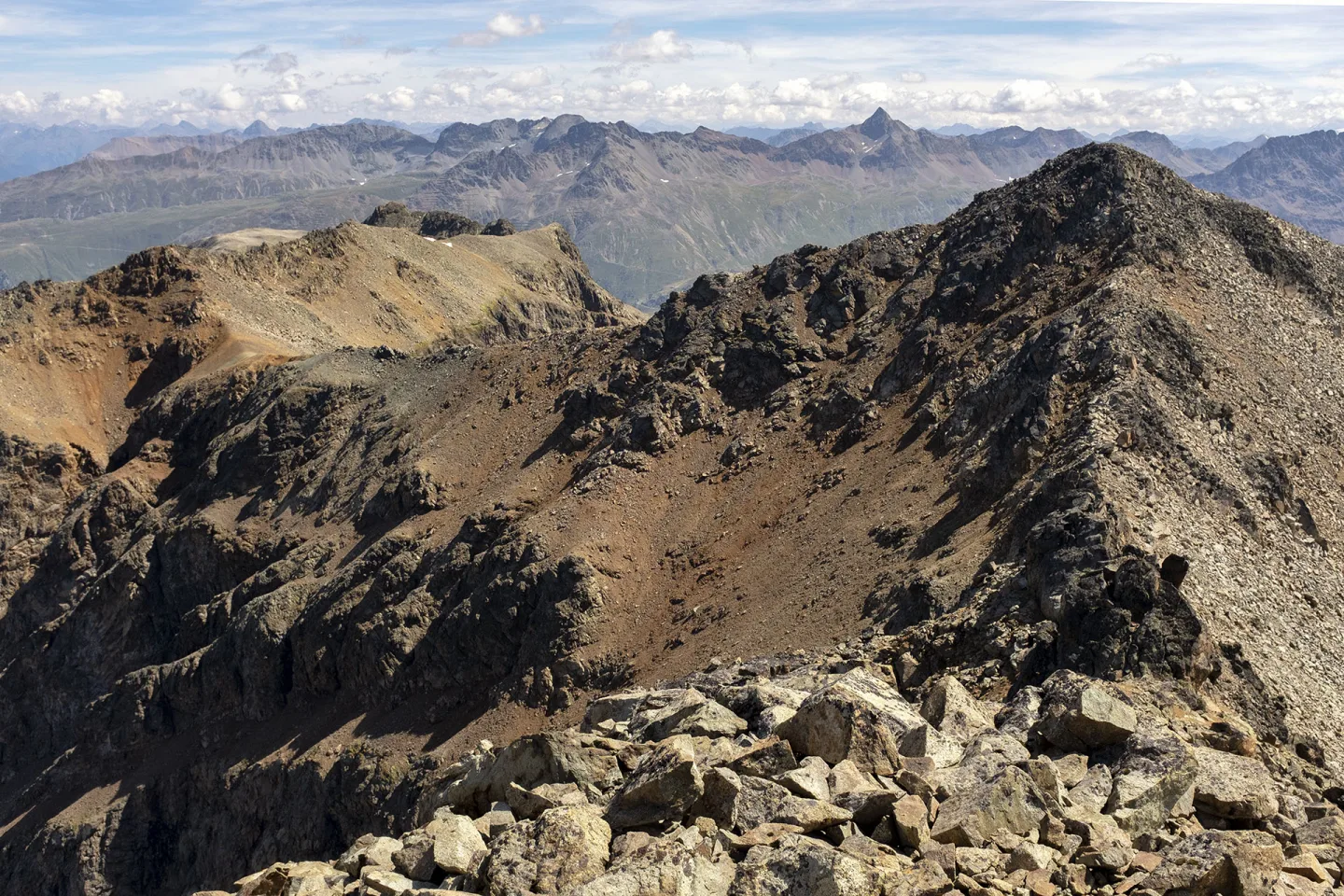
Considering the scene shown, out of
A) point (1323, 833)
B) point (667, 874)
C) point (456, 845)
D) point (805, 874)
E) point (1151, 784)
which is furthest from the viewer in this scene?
point (1151, 784)

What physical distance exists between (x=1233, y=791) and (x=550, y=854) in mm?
13283

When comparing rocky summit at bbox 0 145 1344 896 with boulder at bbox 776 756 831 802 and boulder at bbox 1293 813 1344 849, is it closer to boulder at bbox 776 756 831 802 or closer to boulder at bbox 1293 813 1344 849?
boulder at bbox 1293 813 1344 849

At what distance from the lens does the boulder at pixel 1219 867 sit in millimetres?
18125

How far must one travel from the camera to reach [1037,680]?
31.0 m

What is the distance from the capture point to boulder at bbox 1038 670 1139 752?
81.3ft

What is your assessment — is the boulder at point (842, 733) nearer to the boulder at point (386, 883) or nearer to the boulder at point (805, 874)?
the boulder at point (805, 874)

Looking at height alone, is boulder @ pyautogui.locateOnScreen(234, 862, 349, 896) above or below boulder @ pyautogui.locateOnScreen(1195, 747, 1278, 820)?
below

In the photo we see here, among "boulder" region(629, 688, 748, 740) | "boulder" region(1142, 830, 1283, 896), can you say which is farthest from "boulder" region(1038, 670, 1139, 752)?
"boulder" region(629, 688, 748, 740)

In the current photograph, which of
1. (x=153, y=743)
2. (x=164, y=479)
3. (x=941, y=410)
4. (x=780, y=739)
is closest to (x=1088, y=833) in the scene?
(x=780, y=739)

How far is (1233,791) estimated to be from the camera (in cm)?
2248

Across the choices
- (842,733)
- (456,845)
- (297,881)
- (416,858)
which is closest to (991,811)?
(842,733)

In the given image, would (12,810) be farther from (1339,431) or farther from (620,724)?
(1339,431)

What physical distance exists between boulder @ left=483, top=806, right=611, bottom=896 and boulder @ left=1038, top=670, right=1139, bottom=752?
1067cm

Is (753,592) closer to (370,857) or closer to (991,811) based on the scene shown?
(370,857)
